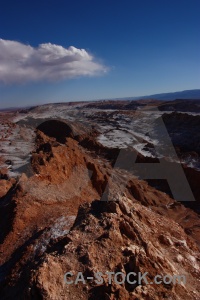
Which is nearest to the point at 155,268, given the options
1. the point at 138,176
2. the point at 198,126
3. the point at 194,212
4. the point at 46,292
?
the point at 46,292

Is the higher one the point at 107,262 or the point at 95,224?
the point at 95,224

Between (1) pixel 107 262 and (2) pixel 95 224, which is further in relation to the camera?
(2) pixel 95 224

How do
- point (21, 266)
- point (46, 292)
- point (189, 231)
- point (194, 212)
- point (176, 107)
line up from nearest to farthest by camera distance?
point (46, 292)
point (21, 266)
point (189, 231)
point (194, 212)
point (176, 107)

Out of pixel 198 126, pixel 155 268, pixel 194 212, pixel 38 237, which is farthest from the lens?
pixel 198 126

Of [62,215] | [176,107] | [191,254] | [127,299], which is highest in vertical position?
[127,299]

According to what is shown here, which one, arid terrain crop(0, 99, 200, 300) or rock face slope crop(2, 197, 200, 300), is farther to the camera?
arid terrain crop(0, 99, 200, 300)

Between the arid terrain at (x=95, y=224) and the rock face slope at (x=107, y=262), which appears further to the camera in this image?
the arid terrain at (x=95, y=224)

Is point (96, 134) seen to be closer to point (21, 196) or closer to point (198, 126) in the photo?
point (198, 126)

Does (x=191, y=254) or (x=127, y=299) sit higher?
(x=127, y=299)

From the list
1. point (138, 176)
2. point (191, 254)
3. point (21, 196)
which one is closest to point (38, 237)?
point (21, 196)

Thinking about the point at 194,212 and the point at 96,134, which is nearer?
the point at 194,212
